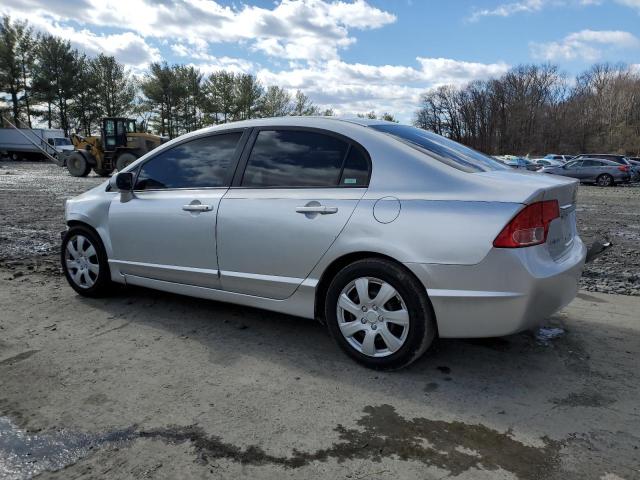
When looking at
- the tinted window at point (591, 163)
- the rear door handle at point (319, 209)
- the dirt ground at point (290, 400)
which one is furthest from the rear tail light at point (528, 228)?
the tinted window at point (591, 163)

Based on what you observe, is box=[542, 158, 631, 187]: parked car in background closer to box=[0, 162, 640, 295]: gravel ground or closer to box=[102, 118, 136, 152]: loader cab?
box=[0, 162, 640, 295]: gravel ground

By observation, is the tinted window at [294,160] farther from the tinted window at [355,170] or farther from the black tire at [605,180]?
the black tire at [605,180]

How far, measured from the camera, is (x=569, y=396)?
2957 millimetres

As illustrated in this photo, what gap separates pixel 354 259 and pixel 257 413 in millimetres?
1119

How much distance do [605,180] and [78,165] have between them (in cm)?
2596

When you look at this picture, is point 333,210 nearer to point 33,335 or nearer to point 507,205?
point 507,205

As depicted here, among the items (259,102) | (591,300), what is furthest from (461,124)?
(591,300)

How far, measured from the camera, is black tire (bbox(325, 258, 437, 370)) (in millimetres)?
3029

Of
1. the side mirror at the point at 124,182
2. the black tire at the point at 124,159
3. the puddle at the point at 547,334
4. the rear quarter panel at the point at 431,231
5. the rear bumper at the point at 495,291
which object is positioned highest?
the black tire at the point at 124,159

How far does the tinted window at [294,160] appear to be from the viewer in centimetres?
347

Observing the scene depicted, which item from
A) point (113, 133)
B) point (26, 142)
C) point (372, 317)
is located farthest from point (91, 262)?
point (26, 142)

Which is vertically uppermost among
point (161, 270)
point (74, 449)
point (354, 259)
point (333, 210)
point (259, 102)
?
point (259, 102)

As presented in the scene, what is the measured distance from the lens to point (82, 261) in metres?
4.82

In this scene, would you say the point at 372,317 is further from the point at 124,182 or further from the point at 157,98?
the point at 157,98
